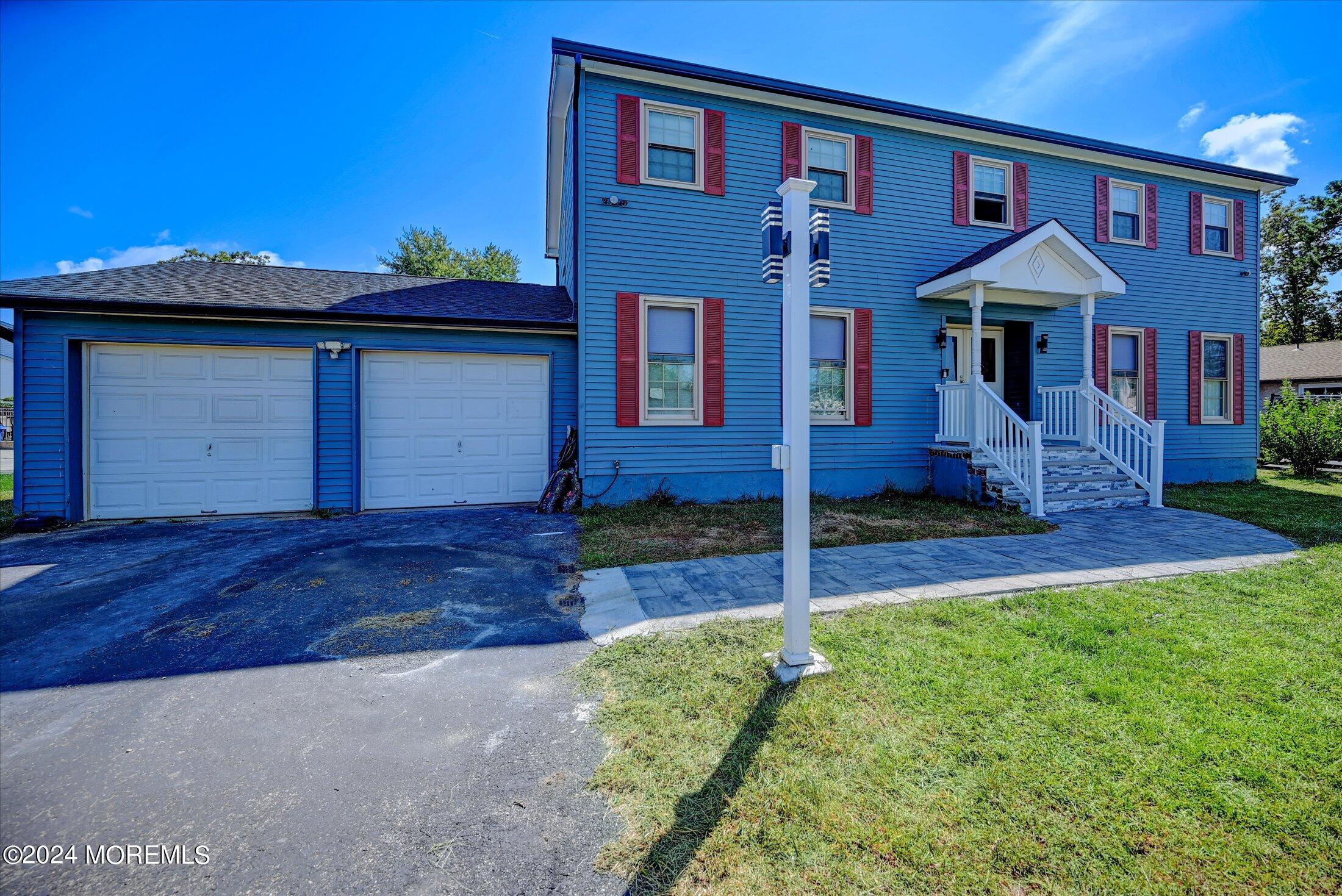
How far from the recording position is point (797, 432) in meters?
2.75

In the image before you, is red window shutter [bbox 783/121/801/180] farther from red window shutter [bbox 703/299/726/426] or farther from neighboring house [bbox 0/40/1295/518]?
red window shutter [bbox 703/299/726/426]

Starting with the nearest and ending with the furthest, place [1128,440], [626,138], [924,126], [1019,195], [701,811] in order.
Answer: [701,811]
[626,138]
[1128,440]
[924,126]
[1019,195]

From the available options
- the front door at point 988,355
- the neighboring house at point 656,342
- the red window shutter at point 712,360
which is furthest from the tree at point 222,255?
the front door at point 988,355

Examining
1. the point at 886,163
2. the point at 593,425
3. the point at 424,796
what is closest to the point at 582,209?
the point at 593,425

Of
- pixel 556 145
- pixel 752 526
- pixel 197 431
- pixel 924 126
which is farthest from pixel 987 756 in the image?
pixel 556 145

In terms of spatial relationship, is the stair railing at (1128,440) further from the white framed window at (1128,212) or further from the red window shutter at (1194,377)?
the white framed window at (1128,212)

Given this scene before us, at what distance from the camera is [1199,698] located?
8.13ft

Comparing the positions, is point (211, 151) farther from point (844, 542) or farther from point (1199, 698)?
point (1199, 698)

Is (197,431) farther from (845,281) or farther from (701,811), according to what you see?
(845,281)

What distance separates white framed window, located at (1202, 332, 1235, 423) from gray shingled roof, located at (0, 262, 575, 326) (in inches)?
486

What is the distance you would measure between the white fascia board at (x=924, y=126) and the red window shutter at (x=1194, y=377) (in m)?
3.04

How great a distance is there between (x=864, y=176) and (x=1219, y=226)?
8.02 meters

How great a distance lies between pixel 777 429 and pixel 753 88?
5054mm

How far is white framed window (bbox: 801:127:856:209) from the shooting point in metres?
8.62
